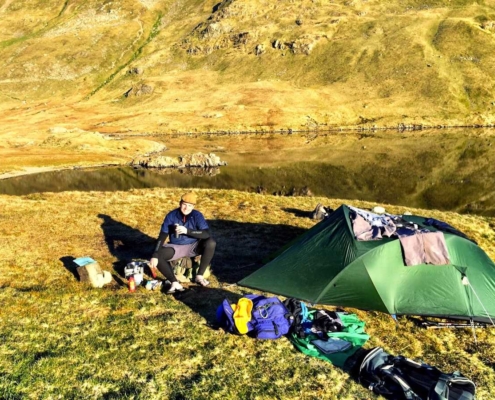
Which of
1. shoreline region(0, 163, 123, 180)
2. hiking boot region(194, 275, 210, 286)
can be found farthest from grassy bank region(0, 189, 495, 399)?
shoreline region(0, 163, 123, 180)

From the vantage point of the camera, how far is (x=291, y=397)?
28.2 ft

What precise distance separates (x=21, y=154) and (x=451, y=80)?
123715 mm

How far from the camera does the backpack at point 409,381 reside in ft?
27.7

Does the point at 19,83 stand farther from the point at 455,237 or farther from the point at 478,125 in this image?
the point at 455,237

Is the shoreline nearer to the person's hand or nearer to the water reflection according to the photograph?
the water reflection

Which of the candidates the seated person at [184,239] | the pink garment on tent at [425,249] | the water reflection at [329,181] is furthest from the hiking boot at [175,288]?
the water reflection at [329,181]

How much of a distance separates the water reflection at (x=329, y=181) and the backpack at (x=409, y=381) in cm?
2909

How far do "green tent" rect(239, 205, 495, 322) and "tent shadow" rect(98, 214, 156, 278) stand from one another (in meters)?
7.28

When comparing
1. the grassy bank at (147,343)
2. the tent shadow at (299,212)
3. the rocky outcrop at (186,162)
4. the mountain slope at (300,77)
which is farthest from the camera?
the mountain slope at (300,77)

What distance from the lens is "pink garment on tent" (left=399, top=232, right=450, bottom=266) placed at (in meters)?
12.5

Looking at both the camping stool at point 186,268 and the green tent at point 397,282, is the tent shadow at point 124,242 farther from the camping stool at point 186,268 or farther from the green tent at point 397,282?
the green tent at point 397,282

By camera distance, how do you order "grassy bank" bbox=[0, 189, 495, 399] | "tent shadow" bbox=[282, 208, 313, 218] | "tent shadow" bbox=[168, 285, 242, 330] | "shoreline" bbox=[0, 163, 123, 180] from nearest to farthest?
"grassy bank" bbox=[0, 189, 495, 399] < "tent shadow" bbox=[168, 285, 242, 330] < "tent shadow" bbox=[282, 208, 313, 218] < "shoreline" bbox=[0, 163, 123, 180]

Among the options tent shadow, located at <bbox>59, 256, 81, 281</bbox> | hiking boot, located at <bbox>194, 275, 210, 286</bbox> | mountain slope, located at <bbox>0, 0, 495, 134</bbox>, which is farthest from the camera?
mountain slope, located at <bbox>0, 0, 495, 134</bbox>

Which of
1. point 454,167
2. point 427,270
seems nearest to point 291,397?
point 427,270
